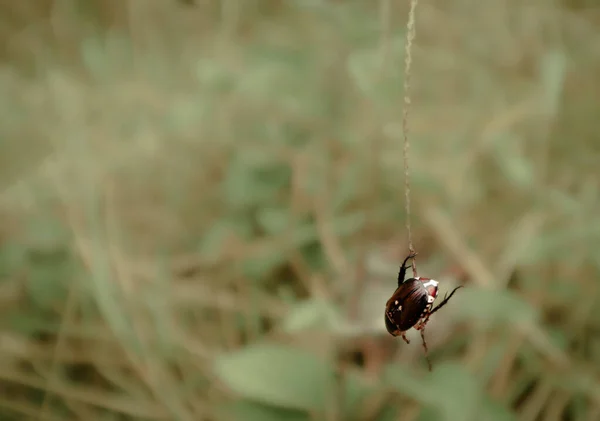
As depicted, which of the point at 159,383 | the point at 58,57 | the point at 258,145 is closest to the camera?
the point at 159,383

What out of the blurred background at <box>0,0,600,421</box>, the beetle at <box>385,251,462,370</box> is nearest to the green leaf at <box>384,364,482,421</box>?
the blurred background at <box>0,0,600,421</box>

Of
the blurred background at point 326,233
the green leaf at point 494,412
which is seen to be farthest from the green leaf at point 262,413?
the green leaf at point 494,412

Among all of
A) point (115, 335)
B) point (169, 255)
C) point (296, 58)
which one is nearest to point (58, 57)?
point (296, 58)

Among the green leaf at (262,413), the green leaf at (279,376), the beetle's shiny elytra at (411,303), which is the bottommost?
the beetle's shiny elytra at (411,303)

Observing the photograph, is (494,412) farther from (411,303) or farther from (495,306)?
(411,303)

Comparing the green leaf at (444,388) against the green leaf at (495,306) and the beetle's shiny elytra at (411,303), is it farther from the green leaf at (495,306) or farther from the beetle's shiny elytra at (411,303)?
the beetle's shiny elytra at (411,303)

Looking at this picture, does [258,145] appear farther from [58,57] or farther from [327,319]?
[58,57]

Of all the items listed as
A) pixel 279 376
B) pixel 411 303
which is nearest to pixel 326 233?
pixel 279 376
